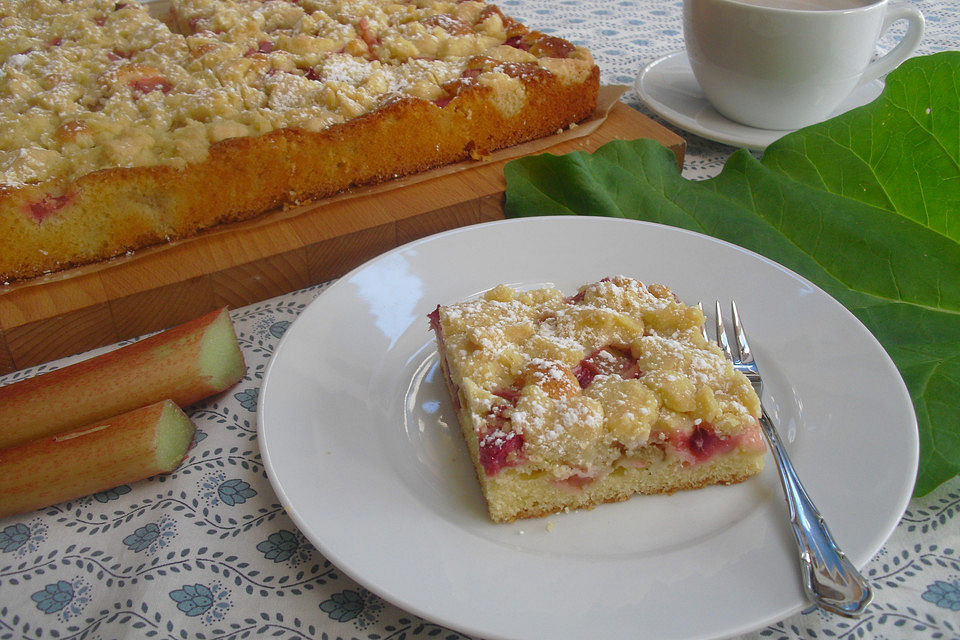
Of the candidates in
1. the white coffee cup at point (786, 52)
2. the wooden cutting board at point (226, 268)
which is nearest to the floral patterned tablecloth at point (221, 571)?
the wooden cutting board at point (226, 268)

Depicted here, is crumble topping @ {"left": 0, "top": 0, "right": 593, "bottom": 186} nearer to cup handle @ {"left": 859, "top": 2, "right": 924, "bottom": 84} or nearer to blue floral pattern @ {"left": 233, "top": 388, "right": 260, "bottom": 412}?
blue floral pattern @ {"left": 233, "top": 388, "right": 260, "bottom": 412}

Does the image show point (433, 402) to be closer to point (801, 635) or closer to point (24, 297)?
point (801, 635)

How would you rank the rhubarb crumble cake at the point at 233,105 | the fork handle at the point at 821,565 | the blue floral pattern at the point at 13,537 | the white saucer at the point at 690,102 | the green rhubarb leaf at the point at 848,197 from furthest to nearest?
1. the white saucer at the point at 690,102
2. the rhubarb crumble cake at the point at 233,105
3. the green rhubarb leaf at the point at 848,197
4. the blue floral pattern at the point at 13,537
5. the fork handle at the point at 821,565

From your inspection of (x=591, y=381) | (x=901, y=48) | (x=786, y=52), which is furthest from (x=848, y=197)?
(x=591, y=381)

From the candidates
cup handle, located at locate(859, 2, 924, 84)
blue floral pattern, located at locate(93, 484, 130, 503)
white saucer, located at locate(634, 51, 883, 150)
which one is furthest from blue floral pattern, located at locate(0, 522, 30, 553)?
cup handle, located at locate(859, 2, 924, 84)

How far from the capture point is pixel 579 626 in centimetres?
93

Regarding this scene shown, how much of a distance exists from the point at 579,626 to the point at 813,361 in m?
0.68

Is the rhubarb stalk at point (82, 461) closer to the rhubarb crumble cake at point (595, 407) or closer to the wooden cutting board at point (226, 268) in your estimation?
the wooden cutting board at point (226, 268)

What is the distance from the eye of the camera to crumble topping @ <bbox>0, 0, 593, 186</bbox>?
5.86 feet

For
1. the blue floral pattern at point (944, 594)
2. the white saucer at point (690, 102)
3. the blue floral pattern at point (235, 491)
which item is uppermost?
the white saucer at point (690, 102)

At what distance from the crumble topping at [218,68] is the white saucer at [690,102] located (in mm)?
294

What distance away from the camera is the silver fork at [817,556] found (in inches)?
36.2

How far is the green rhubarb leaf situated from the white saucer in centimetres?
32

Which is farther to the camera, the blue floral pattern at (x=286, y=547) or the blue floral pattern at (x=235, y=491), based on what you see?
the blue floral pattern at (x=235, y=491)
